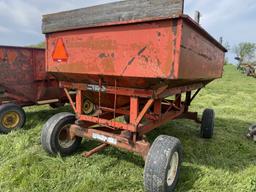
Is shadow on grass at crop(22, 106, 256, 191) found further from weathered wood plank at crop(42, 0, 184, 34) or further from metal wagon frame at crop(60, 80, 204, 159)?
weathered wood plank at crop(42, 0, 184, 34)

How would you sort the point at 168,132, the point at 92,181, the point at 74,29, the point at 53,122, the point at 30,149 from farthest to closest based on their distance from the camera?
the point at 168,132 < the point at 30,149 < the point at 53,122 < the point at 74,29 < the point at 92,181

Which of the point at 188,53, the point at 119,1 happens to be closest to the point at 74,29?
the point at 119,1

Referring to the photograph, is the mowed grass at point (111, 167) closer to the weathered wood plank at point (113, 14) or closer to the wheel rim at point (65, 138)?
the wheel rim at point (65, 138)

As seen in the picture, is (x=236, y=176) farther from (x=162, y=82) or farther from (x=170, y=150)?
(x=162, y=82)

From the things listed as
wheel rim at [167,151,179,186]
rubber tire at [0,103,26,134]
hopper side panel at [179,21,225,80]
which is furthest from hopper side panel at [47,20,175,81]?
rubber tire at [0,103,26,134]

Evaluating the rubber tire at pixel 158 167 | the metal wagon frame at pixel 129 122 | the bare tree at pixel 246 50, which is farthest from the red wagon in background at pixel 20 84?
the bare tree at pixel 246 50

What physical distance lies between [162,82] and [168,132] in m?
2.82

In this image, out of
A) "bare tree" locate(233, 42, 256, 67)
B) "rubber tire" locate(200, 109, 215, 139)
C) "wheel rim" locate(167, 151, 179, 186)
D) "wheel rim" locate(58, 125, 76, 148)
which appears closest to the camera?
"wheel rim" locate(167, 151, 179, 186)

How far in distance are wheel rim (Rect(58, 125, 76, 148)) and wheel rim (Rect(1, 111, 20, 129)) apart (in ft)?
5.52

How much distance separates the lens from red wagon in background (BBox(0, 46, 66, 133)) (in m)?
5.00

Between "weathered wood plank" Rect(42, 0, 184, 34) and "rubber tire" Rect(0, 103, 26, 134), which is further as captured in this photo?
"rubber tire" Rect(0, 103, 26, 134)

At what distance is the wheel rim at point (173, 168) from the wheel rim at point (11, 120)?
11.5 feet

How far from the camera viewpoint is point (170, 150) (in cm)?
280

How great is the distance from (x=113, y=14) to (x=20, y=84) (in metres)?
3.52
